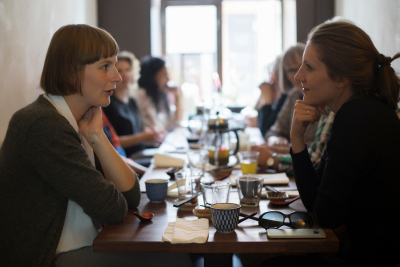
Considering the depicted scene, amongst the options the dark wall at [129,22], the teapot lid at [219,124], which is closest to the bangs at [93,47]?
the teapot lid at [219,124]

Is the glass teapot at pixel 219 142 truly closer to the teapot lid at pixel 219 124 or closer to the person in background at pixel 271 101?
the teapot lid at pixel 219 124

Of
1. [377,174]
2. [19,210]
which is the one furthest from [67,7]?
[377,174]

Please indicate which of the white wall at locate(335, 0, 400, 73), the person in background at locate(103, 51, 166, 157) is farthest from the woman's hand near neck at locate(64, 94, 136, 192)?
the person in background at locate(103, 51, 166, 157)

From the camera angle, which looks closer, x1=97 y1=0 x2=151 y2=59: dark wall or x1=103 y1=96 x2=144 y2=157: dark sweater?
x1=103 y1=96 x2=144 y2=157: dark sweater

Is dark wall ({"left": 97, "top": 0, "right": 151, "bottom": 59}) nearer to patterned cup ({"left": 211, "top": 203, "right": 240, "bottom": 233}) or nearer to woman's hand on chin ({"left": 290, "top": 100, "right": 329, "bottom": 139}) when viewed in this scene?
woman's hand on chin ({"left": 290, "top": 100, "right": 329, "bottom": 139})

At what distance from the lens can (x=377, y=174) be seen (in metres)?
1.08

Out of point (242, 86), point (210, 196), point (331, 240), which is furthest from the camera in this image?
point (242, 86)

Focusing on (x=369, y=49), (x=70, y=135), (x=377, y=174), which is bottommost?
(x=377, y=174)

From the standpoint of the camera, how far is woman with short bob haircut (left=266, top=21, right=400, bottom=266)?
3.49 feet

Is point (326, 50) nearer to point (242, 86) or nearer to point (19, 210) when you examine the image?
point (19, 210)

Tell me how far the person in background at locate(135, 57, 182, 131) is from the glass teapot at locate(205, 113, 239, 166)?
2.13m

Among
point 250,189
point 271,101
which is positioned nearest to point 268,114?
point 271,101

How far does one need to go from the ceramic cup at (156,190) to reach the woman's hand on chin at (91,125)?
27 centimetres

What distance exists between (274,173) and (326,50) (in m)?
0.83
